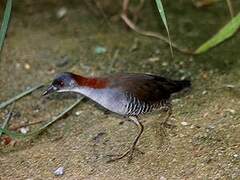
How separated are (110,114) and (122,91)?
49 cm

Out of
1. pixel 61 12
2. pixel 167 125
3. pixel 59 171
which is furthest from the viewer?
pixel 61 12

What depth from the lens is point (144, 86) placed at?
4301 millimetres

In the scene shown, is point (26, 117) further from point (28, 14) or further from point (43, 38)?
point (28, 14)

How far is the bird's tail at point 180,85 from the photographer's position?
451cm

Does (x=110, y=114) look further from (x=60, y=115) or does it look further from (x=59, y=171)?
(x=59, y=171)

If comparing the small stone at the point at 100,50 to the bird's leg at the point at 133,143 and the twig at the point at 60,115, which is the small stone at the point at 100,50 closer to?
the twig at the point at 60,115

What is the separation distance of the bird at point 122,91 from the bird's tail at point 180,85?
0.14 m

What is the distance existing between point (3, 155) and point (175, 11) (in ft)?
7.89

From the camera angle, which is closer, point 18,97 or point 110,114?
point 110,114

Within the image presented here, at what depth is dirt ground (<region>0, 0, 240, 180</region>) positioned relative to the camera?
407cm

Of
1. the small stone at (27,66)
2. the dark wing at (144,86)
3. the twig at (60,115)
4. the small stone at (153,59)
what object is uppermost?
the dark wing at (144,86)

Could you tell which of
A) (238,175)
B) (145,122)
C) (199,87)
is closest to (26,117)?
(145,122)

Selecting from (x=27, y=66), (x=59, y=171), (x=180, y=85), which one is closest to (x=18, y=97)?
(x=27, y=66)

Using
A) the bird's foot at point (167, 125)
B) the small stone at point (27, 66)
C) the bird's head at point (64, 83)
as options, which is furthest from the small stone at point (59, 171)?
the small stone at point (27, 66)
